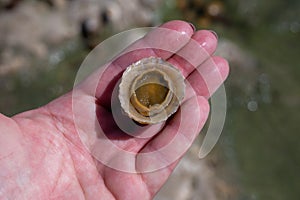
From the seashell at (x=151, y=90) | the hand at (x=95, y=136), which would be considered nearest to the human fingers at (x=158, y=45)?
the hand at (x=95, y=136)

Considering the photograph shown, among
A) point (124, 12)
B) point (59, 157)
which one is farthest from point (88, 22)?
point (59, 157)

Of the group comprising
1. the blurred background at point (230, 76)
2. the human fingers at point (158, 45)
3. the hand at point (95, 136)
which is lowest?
the blurred background at point (230, 76)

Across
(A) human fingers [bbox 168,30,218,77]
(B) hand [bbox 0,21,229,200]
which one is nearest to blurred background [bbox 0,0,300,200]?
(B) hand [bbox 0,21,229,200]

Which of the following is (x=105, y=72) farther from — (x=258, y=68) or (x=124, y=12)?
(x=258, y=68)

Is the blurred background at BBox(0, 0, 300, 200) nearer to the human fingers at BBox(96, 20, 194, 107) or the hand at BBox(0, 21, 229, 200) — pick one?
the hand at BBox(0, 21, 229, 200)

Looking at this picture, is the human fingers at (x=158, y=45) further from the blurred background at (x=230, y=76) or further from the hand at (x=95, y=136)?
the blurred background at (x=230, y=76)

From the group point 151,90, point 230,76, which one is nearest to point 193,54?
point 151,90
